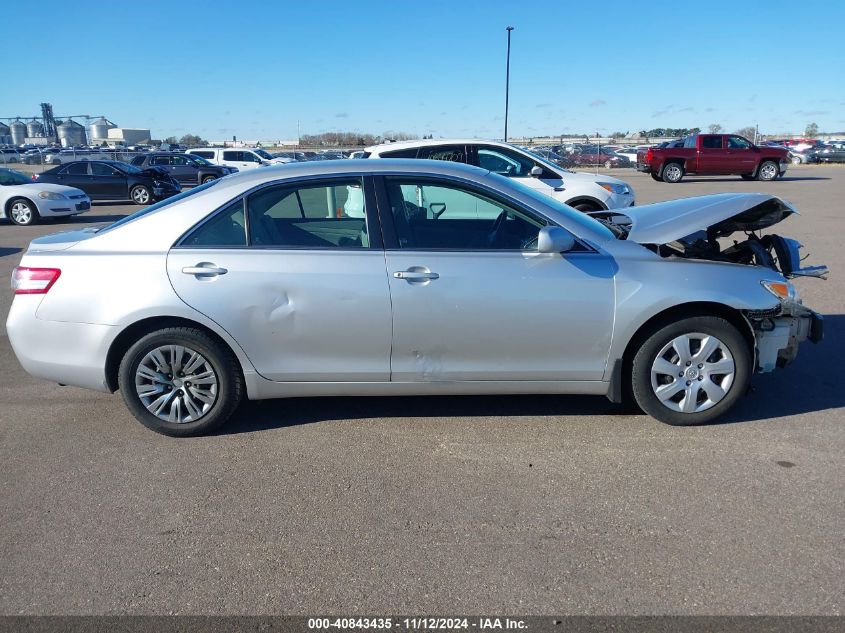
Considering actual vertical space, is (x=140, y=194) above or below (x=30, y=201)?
below

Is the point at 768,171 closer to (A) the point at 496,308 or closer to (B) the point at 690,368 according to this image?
(B) the point at 690,368

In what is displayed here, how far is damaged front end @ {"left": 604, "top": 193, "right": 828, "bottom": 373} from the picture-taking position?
4.29m

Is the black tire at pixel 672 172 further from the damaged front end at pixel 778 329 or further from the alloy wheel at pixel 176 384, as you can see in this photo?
the alloy wheel at pixel 176 384

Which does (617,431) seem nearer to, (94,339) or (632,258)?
(632,258)

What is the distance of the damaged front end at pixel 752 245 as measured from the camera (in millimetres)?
4293

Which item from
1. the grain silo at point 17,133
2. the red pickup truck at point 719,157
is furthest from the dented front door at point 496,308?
→ the grain silo at point 17,133

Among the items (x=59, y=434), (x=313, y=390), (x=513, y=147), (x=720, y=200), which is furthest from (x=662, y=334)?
(x=513, y=147)

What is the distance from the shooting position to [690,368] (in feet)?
13.9

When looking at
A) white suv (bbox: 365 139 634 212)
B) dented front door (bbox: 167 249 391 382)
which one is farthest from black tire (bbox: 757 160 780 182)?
dented front door (bbox: 167 249 391 382)

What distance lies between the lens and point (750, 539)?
123 inches

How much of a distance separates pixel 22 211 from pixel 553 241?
16409 millimetres

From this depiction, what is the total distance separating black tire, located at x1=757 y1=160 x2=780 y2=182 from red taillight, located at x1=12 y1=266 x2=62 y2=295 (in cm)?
2961

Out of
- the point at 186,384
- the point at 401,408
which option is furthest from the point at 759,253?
the point at 186,384

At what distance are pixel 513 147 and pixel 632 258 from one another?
7.52 meters
